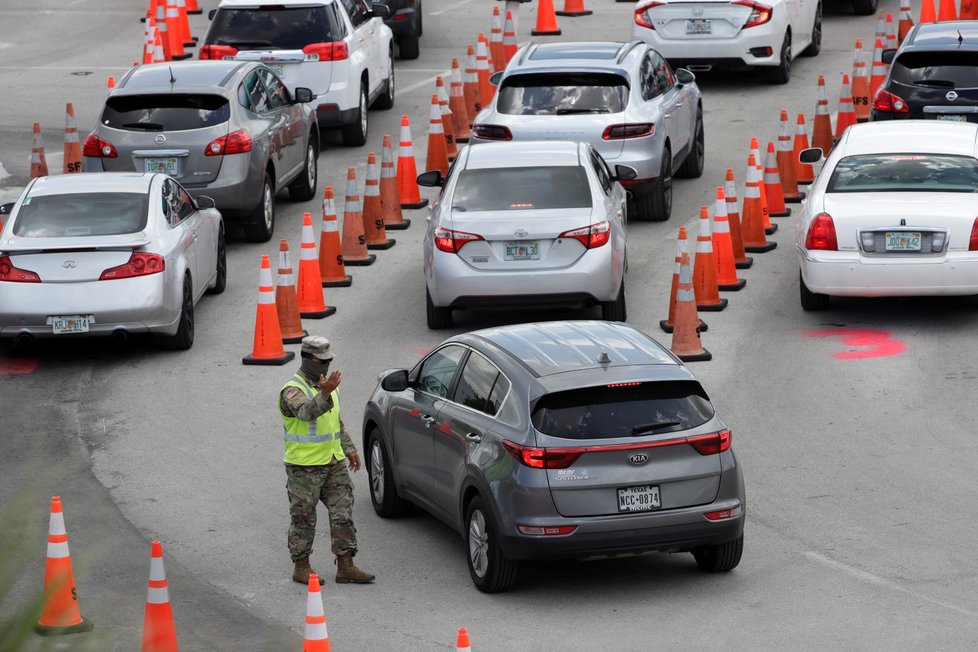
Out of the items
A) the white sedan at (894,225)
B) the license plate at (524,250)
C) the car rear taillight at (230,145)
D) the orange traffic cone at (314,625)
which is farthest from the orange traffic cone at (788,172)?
the orange traffic cone at (314,625)

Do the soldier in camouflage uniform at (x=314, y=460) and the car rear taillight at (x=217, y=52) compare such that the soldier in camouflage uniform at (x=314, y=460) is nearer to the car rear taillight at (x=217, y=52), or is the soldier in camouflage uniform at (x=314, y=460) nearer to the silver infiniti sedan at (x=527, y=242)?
the silver infiniti sedan at (x=527, y=242)

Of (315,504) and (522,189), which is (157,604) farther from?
(522,189)

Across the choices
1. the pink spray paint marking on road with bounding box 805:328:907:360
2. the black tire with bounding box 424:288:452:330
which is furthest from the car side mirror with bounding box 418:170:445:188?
the pink spray paint marking on road with bounding box 805:328:907:360

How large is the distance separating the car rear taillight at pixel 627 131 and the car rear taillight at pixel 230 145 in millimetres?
3783

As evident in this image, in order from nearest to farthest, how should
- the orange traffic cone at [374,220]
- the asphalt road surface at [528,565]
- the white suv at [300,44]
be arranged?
the asphalt road surface at [528,565] < the orange traffic cone at [374,220] < the white suv at [300,44]

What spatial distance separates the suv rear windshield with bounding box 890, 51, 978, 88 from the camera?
18.5m

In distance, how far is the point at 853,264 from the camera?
1426 cm

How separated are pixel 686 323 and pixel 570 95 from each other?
453 centimetres

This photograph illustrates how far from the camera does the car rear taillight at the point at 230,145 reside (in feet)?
56.9

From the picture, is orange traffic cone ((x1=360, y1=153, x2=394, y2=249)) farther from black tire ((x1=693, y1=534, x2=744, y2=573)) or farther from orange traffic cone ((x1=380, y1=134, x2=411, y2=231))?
black tire ((x1=693, y1=534, x2=744, y2=573))

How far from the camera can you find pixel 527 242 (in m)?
14.1

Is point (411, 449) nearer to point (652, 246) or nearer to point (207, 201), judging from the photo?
point (207, 201)

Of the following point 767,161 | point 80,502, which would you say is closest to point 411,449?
point 80,502

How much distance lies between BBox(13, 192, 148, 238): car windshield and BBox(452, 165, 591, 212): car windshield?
9.35ft
